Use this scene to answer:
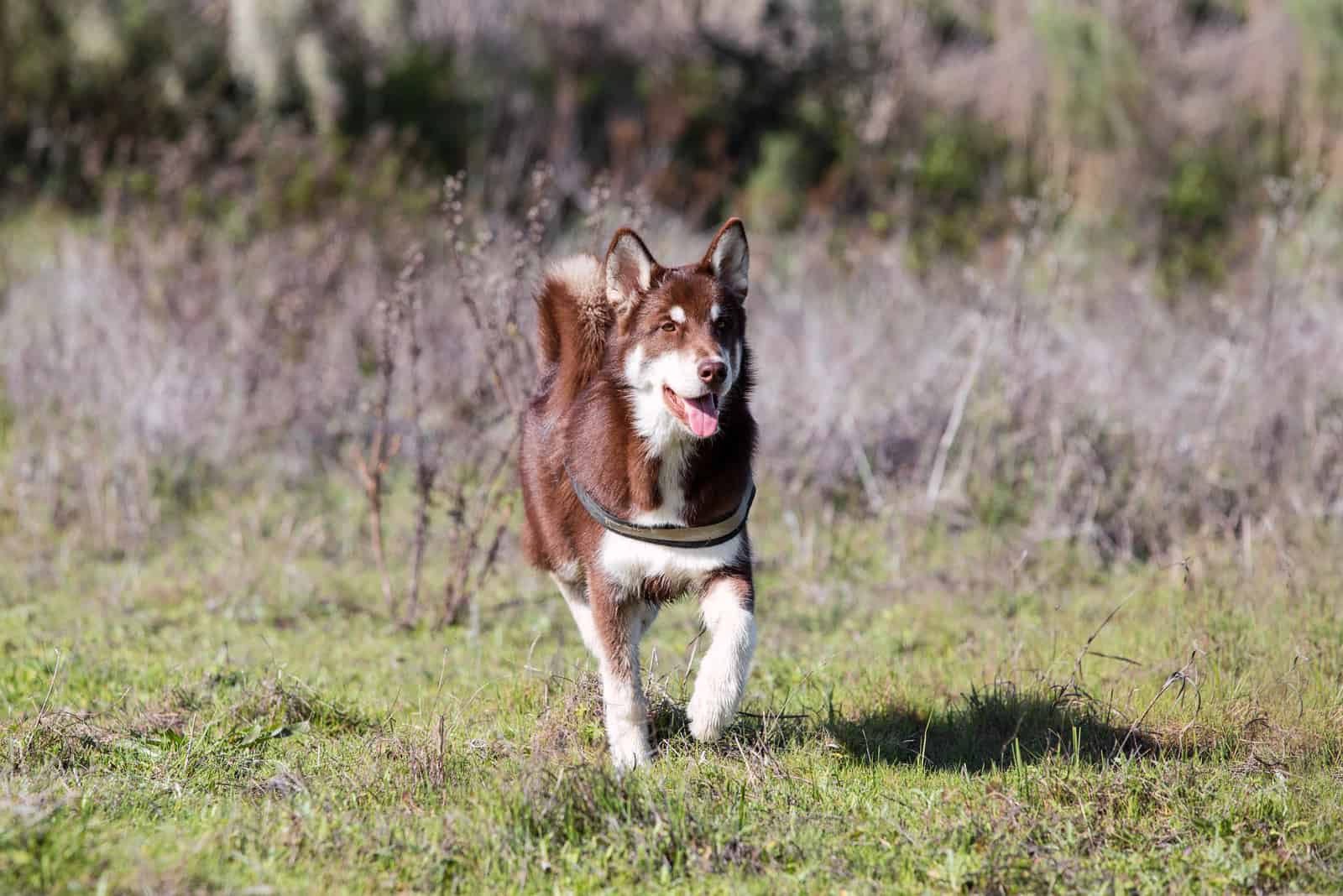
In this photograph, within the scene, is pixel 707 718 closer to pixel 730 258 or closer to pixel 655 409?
pixel 655 409

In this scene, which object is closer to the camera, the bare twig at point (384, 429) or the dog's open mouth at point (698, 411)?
the dog's open mouth at point (698, 411)

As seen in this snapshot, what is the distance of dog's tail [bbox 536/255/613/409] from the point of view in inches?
188

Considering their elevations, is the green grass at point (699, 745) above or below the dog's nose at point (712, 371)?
below

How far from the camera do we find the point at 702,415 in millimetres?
4215

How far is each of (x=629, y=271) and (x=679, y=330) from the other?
373mm

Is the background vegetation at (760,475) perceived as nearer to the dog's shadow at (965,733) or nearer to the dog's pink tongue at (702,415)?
the dog's shadow at (965,733)

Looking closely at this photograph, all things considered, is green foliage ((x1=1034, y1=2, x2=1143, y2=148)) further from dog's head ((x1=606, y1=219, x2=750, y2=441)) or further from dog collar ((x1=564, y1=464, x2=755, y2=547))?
dog collar ((x1=564, y1=464, x2=755, y2=547))

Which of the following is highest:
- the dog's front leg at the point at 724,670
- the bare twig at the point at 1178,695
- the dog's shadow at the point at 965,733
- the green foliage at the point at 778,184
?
the green foliage at the point at 778,184

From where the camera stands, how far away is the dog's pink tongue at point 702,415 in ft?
13.8

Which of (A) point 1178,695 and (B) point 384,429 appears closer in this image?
(A) point 1178,695

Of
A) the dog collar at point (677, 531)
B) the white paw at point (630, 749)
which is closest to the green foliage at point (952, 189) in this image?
the dog collar at point (677, 531)

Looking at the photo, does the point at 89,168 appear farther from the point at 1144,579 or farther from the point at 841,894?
the point at 841,894

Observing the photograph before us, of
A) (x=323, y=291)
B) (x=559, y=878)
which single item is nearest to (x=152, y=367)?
(x=323, y=291)

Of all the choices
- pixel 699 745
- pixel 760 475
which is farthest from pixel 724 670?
pixel 760 475
